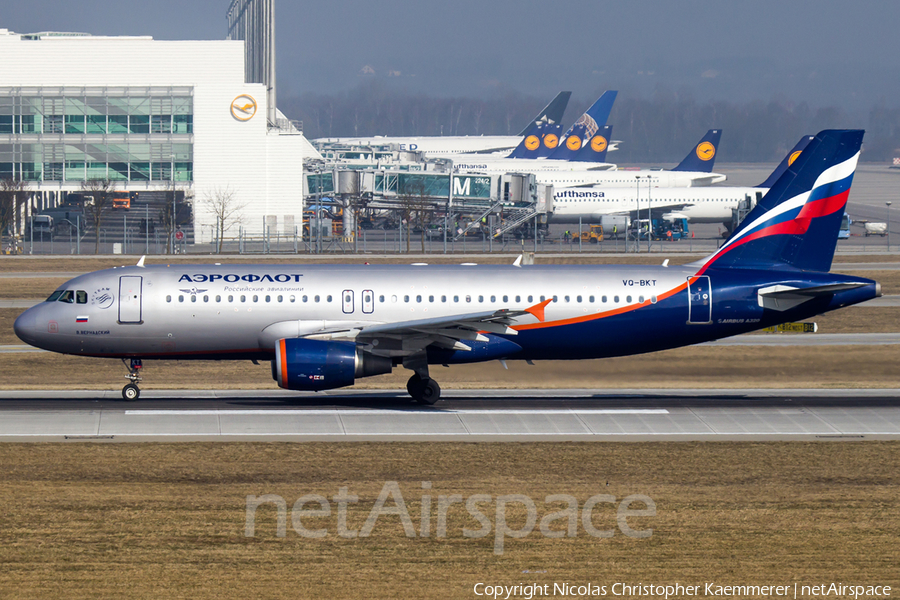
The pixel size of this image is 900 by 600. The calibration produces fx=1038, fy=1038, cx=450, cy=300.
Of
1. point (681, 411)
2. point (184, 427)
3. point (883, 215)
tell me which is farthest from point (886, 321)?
point (883, 215)

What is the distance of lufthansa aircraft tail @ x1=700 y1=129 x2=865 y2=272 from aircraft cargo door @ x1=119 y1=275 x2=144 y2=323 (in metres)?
19.3

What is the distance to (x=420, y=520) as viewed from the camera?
21.8 m

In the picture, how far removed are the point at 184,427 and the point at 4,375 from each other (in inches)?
653

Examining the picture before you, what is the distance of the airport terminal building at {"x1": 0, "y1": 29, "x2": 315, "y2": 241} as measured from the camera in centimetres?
10625

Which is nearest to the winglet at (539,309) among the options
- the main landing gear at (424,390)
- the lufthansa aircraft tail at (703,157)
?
the main landing gear at (424,390)

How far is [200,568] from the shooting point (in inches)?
748

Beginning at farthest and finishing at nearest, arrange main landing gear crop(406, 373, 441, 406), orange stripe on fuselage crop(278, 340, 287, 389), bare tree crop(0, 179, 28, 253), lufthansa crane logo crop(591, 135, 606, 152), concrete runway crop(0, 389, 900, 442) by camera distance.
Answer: lufthansa crane logo crop(591, 135, 606, 152) → bare tree crop(0, 179, 28, 253) → main landing gear crop(406, 373, 441, 406) → orange stripe on fuselage crop(278, 340, 287, 389) → concrete runway crop(0, 389, 900, 442)

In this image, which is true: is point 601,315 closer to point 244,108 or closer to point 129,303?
point 129,303

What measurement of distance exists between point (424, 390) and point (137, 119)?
8223 centimetres

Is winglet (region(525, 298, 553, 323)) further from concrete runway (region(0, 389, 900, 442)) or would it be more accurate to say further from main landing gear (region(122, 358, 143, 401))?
main landing gear (region(122, 358, 143, 401))

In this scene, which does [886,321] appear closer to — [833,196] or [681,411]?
[833,196]

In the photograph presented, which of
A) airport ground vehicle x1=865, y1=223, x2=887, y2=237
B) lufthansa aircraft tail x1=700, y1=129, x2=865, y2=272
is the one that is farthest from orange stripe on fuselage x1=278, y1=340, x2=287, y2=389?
airport ground vehicle x1=865, y1=223, x2=887, y2=237

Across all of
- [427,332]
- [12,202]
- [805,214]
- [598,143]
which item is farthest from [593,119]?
[427,332]

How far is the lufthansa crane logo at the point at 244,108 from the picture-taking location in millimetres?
106500
